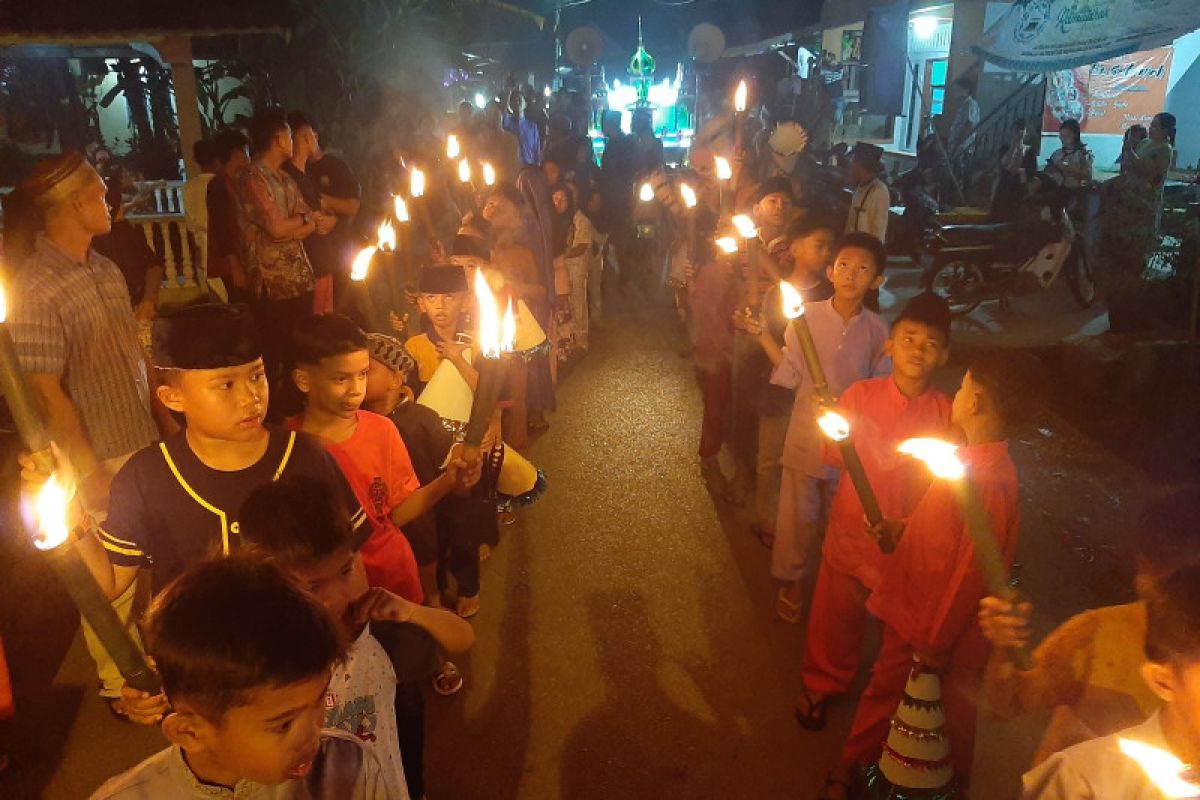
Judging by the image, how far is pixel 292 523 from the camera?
223 cm

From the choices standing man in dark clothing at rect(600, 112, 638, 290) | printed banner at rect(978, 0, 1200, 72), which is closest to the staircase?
printed banner at rect(978, 0, 1200, 72)

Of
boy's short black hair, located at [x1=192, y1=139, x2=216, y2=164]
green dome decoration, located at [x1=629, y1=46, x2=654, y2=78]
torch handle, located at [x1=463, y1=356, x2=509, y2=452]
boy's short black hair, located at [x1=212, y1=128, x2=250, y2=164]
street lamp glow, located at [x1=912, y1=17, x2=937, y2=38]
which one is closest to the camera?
torch handle, located at [x1=463, y1=356, x2=509, y2=452]

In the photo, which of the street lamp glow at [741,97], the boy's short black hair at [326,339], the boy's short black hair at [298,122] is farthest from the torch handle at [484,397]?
the boy's short black hair at [298,122]

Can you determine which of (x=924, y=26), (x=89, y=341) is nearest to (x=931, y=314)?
(x=89, y=341)

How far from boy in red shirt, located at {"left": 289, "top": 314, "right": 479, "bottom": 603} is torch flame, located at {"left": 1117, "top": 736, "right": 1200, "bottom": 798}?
7.07 ft

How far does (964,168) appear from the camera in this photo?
16859 millimetres

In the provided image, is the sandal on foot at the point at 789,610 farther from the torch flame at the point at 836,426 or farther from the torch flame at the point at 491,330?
the torch flame at the point at 491,330

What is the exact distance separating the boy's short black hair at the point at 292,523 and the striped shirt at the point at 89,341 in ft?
6.71

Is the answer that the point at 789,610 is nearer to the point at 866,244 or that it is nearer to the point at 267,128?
the point at 866,244

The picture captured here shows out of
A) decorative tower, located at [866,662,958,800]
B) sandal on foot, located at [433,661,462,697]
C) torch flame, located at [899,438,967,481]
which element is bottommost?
sandal on foot, located at [433,661,462,697]

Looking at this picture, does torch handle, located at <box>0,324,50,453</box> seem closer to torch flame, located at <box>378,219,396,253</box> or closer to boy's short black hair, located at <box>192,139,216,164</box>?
torch flame, located at <box>378,219,396,253</box>

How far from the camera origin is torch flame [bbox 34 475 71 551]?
1539 millimetres

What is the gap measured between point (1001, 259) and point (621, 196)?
485cm

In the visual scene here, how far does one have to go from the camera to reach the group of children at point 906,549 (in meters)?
2.05
